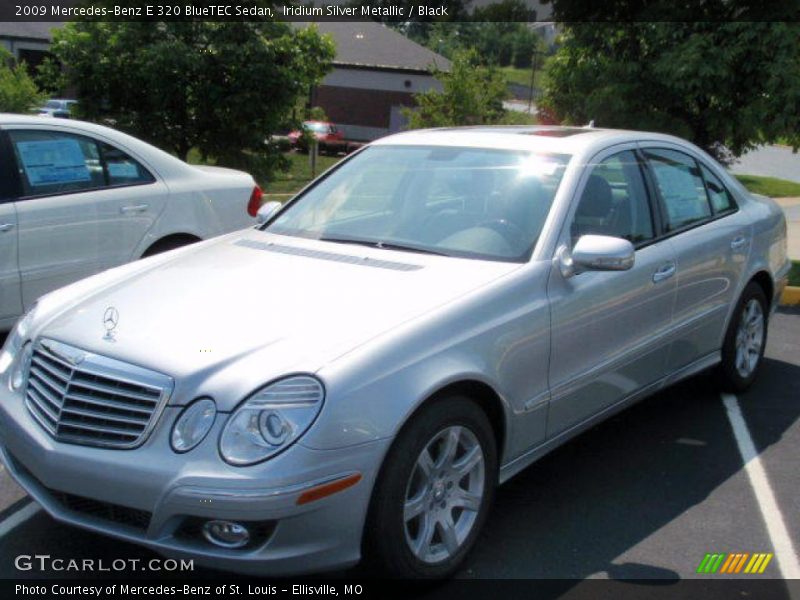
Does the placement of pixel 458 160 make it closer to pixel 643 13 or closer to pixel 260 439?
pixel 260 439

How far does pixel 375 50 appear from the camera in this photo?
46469mm

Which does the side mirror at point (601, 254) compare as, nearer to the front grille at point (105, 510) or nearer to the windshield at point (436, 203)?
the windshield at point (436, 203)

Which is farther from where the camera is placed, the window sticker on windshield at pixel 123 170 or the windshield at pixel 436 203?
the window sticker on windshield at pixel 123 170

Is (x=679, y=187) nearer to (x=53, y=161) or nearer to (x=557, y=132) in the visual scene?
(x=557, y=132)

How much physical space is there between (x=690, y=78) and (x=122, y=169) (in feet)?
18.9

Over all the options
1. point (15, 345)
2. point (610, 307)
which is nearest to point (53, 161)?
point (15, 345)

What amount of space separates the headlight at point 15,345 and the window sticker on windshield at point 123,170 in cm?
265

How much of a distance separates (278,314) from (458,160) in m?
1.61

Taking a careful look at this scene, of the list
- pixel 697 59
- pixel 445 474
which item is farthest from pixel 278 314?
pixel 697 59

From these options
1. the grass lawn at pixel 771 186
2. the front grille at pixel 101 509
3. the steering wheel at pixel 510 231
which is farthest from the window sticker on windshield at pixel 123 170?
the grass lawn at pixel 771 186

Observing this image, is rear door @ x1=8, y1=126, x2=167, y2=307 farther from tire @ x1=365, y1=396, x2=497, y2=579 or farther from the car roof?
tire @ x1=365, y1=396, x2=497, y2=579

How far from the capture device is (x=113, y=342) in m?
3.35

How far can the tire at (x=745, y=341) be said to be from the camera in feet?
18.4

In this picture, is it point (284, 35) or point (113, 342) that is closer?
point (113, 342)
